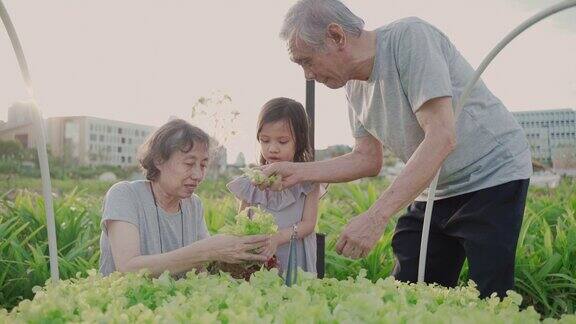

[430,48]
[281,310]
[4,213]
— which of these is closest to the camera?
[281,310]

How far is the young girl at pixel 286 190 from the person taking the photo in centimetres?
284

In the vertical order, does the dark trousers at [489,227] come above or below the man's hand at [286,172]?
below

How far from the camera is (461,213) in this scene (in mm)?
2383

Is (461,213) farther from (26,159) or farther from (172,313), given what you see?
(26,159)

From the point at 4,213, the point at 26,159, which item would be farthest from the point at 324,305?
the point at 26,159

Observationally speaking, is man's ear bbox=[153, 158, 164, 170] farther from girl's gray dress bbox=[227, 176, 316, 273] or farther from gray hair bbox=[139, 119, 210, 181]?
girl's gray dress bbox=[227, 176, 316, 273]

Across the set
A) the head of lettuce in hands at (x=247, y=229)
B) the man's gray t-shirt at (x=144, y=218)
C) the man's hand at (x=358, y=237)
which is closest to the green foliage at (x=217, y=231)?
the man's gray t-shirt at (x=144, y=218)

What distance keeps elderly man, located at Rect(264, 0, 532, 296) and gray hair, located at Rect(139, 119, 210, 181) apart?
0.34 metres

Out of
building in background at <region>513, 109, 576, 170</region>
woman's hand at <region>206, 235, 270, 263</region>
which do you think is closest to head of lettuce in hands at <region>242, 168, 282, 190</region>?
woman's hand at <region>206, 235, 270, 263</region>

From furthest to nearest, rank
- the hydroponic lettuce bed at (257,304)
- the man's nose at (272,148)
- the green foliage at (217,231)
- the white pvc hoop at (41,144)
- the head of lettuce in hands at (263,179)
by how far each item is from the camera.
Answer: the green foliage at (217,231), the man's nose at (272,148), the head of lettuce in hands at (263,179), the white pvc hoop at (41,144), the hydroponic lettuce bed at (257,304)

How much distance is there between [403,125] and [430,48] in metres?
0.31

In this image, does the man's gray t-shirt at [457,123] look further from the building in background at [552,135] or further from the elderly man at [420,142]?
the building in background at [552,135]

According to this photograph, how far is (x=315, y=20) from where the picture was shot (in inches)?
82.7

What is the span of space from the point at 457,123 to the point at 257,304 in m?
1.29
